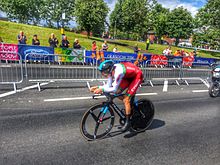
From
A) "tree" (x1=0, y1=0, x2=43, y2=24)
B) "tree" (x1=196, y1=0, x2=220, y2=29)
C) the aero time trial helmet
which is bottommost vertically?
the aero time trial helmet

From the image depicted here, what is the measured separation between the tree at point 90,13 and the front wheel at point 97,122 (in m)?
32.1

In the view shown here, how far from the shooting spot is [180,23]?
2367 inches

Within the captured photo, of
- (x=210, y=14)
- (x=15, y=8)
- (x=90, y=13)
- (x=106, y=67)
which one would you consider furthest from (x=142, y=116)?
(x=15, y=8)

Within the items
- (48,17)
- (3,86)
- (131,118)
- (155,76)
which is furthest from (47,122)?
(48,17)

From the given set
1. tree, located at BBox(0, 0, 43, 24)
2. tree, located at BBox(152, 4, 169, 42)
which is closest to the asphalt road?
tree, located at BBox(152, 4, 169, 42)

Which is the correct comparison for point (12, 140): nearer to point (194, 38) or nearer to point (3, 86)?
point (3, 86)

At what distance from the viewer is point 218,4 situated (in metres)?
45.8

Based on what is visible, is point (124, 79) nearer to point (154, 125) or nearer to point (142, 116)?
point (142, 116)

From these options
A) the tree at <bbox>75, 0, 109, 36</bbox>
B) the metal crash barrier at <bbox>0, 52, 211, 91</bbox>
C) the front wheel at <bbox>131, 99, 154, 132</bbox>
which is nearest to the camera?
the front wheel at <bbox>131, 99, 154, 132</bbox>

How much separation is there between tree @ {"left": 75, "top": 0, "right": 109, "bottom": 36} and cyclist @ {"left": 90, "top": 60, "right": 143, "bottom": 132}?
3191 centimetres

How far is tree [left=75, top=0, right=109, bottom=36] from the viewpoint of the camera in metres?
33.7

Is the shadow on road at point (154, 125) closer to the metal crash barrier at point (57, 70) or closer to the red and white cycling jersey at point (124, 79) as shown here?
the red and white cycling jersey at point (124, 79)

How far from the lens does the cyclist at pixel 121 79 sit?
378 cm

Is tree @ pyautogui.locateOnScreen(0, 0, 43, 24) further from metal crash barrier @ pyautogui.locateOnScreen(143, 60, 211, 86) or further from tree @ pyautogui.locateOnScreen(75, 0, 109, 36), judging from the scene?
metal crash barrier @ pyautogui.locateOnScreen(143, 60, 211, 86)
